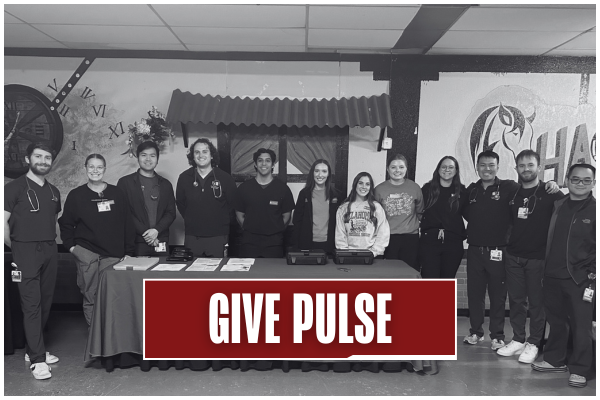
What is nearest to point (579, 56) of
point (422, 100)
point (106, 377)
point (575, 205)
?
point (422, 100)

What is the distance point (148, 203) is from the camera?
4.23 metres

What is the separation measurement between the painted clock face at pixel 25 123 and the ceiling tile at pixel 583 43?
5063 mm

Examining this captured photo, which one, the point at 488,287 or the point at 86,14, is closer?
the point at 86,14

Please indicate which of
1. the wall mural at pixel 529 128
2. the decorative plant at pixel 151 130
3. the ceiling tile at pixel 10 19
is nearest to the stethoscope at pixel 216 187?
the decorative plant at pixel 151 130

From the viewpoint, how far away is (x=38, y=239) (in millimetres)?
3326

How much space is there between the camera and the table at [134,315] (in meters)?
3.22

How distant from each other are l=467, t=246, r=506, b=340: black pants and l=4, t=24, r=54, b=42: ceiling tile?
14.2 ft

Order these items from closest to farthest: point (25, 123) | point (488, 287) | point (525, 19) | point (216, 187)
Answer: point (525, 19), point (488, 287), point (216, 187), point (25, 123)

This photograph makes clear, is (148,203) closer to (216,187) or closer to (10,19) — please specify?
(216,187)

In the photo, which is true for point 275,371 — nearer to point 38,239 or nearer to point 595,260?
point 38,239

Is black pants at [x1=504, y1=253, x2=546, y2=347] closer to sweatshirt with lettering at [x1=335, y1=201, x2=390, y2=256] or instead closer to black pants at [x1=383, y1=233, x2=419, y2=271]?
black pants at [x1=383, y1=233, x2=419, y2=271]

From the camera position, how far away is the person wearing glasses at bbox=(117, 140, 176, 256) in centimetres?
413

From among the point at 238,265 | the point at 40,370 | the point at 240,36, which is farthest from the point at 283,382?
the point at 240,36

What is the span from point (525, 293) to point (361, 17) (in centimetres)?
257
